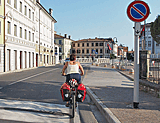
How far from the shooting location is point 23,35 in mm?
30562

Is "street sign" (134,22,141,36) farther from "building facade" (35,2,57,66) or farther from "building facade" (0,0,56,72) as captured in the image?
"building facade" (35,2,57,66)

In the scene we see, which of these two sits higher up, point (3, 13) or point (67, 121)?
point (3, 13)

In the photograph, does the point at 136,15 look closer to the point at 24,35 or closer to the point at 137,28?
the point at 137,28

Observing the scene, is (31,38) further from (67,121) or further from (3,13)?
(67,121)

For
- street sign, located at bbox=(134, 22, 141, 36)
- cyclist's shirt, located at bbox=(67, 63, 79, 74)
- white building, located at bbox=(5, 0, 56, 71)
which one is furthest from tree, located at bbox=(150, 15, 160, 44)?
cyclist's shirt, located at bbox=(67, 63, 79, 74)

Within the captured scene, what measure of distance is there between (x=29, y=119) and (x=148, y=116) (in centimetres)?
301

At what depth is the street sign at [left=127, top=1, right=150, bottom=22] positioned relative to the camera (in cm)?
584

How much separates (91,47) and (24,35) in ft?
249

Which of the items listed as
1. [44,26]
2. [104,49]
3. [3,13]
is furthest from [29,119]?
[104,49]

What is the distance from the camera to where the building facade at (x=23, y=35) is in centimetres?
2466

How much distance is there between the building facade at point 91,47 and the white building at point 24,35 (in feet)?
196

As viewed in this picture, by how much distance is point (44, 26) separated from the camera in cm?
4547

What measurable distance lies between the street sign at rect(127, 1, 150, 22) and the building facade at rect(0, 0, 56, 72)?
1973 cm

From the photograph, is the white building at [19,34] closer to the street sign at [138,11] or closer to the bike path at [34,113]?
the bike path at [34,113]
